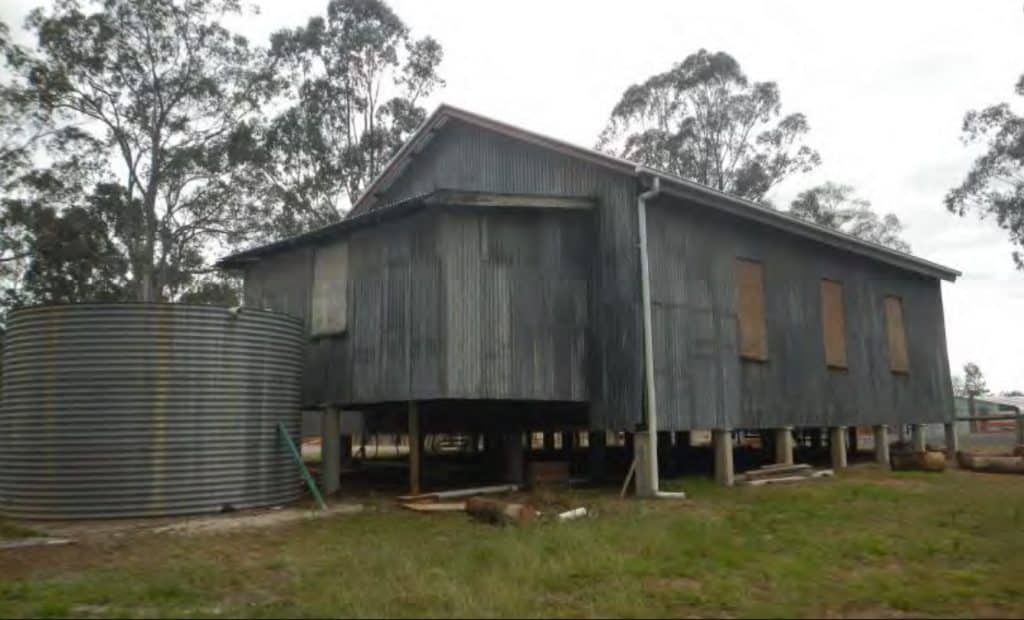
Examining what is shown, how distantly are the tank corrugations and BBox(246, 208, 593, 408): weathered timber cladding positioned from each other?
221 cm

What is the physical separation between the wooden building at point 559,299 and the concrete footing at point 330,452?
1.13 ft

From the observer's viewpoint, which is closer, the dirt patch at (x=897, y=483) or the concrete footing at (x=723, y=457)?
the dirt patch at (x=897, y=483)

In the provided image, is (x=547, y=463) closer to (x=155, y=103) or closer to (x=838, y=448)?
(x=838, y=448)

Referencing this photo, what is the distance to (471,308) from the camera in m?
12.7

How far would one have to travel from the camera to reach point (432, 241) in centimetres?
1286

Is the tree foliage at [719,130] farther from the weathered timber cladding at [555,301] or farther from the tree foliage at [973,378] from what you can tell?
the tree foliage at [973,378]

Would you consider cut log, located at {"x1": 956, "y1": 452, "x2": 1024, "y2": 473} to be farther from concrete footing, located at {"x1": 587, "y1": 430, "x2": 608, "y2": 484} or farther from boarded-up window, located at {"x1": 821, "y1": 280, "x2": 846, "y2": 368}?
concrete footing, located at {"x1": 587, "y1": 430, "x2": 608, "y2": 484}

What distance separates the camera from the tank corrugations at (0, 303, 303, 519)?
11.3 m

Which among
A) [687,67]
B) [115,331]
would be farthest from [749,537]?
[687,67]

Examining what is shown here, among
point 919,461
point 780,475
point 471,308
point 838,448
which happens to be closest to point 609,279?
point 471,308

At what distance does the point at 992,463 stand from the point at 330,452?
13.5 metres

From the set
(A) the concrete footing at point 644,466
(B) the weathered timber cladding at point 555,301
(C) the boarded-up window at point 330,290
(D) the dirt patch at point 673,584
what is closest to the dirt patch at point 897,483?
(B) the weathered timber cladding at point 555,301

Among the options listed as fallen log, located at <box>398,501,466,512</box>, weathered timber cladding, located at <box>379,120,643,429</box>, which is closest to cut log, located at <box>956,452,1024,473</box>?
weathered timber cladding, located at <box>379,120,643,429</box>

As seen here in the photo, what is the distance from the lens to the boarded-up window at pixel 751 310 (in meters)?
15.2
